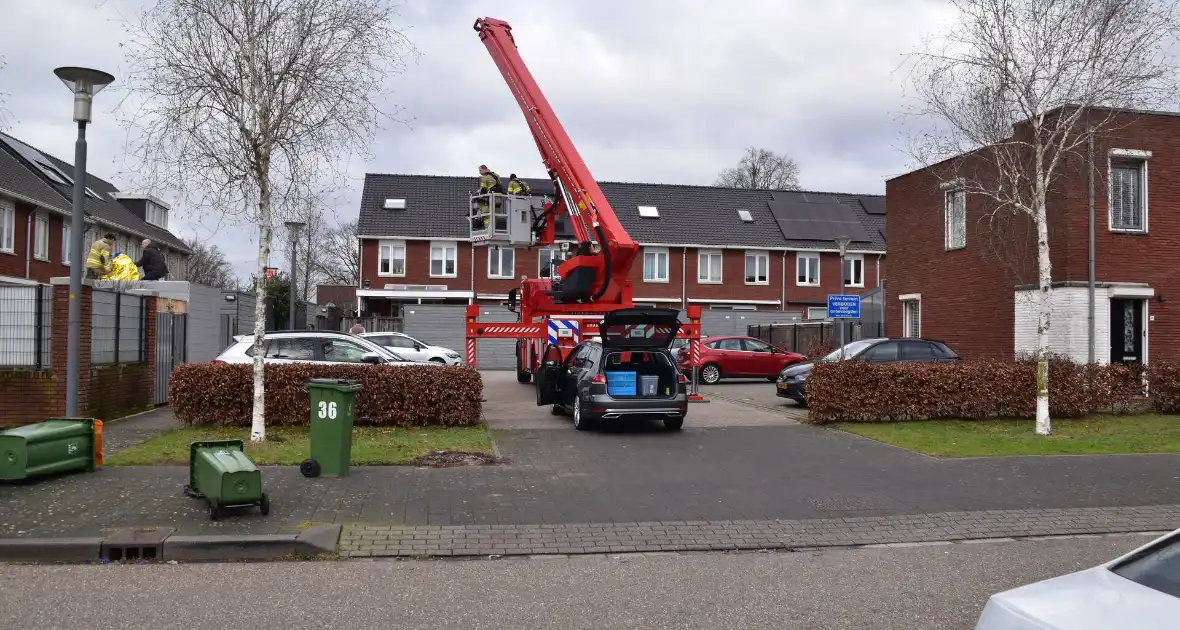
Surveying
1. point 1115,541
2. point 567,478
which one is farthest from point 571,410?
point 1115,541

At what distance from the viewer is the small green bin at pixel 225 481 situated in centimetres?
754

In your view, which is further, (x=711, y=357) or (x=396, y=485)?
(x=711, y=357)

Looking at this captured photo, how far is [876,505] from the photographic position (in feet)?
29.3

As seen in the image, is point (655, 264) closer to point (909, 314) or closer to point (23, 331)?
point (909, 314)

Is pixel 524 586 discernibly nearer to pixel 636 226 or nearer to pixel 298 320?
pixel 298 320

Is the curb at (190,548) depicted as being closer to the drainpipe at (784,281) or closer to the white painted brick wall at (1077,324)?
the white painted brick wall at (1077,324)

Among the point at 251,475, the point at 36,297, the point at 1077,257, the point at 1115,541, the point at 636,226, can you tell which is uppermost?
the point at 636,226

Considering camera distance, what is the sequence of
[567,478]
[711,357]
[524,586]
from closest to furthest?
[524,586] → [567,478] → [711,357]

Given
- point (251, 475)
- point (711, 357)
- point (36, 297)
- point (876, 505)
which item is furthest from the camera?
point (711, 357)

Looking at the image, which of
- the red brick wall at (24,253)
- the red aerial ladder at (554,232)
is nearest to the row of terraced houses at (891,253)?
the red aerial ladder at (554,232)

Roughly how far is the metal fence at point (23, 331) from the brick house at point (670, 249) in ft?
83.7

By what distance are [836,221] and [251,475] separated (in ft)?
138

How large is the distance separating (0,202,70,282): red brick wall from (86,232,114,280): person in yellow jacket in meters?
15.2

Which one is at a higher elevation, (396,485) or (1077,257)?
(1077,257)
